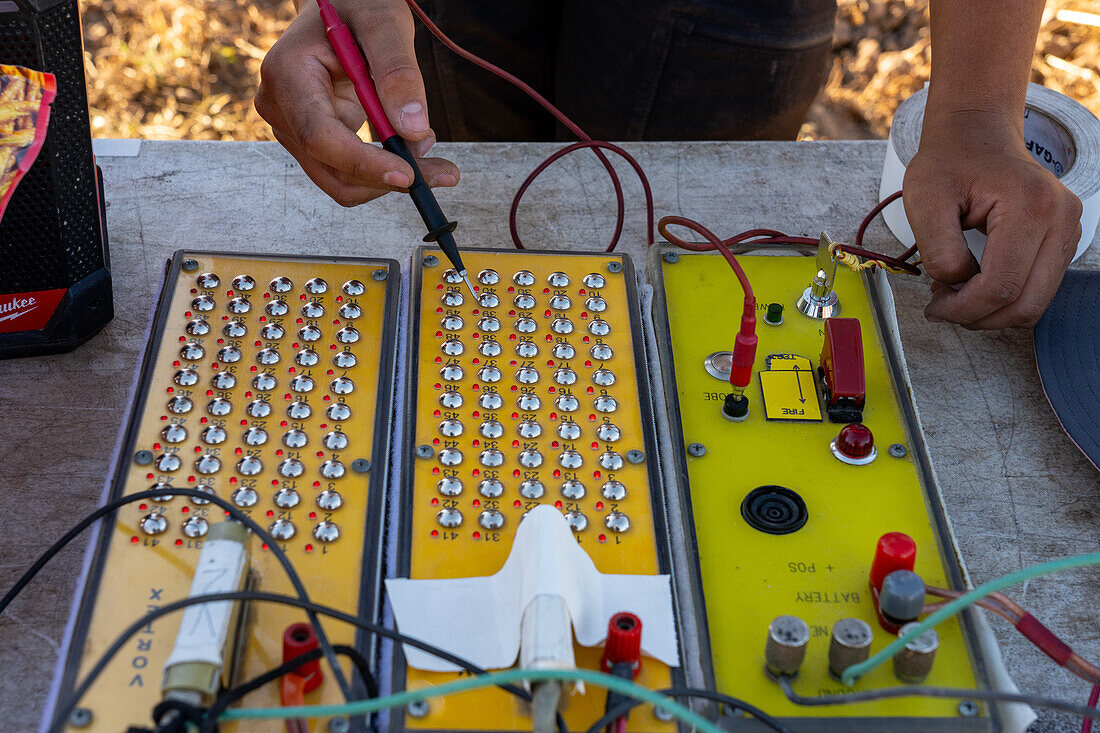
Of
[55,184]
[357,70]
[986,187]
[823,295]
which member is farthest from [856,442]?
[55,184]

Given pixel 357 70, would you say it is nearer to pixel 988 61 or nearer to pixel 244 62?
pixel 988 61

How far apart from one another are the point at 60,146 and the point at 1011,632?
798 mm

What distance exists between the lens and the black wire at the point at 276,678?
50 centimetres

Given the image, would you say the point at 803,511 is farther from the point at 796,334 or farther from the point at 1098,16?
the point at 1098,16

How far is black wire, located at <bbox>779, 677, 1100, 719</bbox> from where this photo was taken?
1.78ft

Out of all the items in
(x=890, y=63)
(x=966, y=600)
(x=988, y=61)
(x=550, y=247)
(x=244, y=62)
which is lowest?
(x=244, y=62)

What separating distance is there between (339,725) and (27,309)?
0.49 meters

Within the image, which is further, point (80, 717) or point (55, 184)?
point (55, 184)

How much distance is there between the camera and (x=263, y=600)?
21.5 inches

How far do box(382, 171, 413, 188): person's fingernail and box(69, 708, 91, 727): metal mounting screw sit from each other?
0.45 metres

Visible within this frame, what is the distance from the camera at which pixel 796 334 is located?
0.83 meters

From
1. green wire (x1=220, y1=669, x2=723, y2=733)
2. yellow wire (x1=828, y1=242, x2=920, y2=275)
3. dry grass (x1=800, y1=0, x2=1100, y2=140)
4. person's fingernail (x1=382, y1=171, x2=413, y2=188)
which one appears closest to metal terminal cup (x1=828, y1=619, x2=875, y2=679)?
green wire (x1=220, y1=669, x2=723, y2=733)

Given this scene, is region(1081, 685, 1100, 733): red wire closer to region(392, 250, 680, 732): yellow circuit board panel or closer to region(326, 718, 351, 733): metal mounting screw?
region(392, 250, 680, 732): yellow circuit board panel

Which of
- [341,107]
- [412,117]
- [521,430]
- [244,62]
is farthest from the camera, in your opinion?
[244,62]
